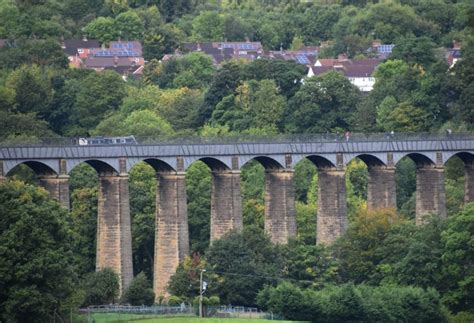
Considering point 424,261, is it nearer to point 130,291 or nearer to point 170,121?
point 130,291

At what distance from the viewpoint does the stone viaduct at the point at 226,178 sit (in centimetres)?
13162

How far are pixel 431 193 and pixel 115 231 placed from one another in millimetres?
26306

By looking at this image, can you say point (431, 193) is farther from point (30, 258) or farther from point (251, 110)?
point (30, 258)

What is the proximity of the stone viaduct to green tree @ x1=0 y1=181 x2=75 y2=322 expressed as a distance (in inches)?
396

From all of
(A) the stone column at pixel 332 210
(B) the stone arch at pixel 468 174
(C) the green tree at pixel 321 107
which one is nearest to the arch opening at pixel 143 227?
(A) the stone column at pixel 332 210

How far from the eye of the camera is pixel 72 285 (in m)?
117

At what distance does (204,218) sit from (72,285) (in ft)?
112

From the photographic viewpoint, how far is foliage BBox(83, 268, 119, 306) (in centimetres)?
12794

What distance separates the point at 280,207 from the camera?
141875 millimetres

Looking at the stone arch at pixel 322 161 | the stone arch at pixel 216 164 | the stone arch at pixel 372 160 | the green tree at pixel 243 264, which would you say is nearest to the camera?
the green tree at pixel 243 264

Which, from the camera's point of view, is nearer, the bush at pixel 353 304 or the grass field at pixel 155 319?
the grass field at pixel 155 319

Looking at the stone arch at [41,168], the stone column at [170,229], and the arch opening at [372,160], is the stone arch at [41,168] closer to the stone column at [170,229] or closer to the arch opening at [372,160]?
the stone column at [170,229]

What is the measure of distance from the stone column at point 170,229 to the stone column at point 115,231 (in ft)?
9.32

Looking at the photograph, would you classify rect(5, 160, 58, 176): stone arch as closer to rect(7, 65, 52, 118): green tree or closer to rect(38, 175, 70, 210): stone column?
rect(38, 175, 70, 210): stone column
